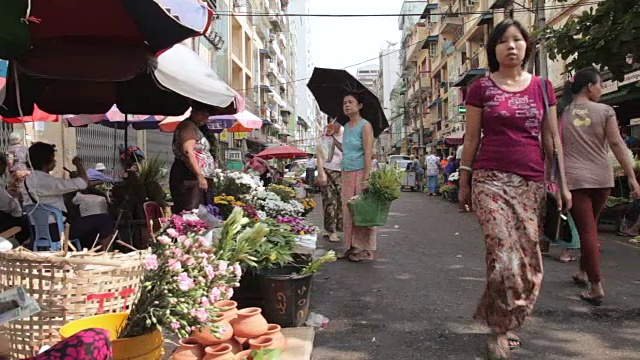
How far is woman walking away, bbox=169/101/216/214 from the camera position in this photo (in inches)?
184

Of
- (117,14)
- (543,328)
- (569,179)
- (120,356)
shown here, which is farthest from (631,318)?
(117,14)

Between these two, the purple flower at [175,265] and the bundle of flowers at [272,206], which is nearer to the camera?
the purple flower at [175,265]

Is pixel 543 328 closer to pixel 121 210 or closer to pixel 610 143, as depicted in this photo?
pixel 610 143

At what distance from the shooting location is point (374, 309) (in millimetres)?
4242

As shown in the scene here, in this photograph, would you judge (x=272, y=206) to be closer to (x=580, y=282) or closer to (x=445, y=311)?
(x=445, y=311)

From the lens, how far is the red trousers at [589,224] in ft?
13.7

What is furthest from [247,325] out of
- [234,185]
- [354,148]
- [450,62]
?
[450,62]

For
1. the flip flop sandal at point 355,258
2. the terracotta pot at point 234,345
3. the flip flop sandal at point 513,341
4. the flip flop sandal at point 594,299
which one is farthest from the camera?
the flip flop sandal at point 355,258

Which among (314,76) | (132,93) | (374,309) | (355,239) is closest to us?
(374,309)

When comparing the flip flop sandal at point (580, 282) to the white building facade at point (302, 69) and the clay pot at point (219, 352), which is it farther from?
the white building facade at point (302, 69)

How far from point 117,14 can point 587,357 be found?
12.1 feet

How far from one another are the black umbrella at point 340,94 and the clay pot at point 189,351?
400 cm

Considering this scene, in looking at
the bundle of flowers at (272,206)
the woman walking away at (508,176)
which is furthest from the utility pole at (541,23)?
the woman walking away at (508,176)

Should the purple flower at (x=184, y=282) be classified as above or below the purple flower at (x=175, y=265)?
below
